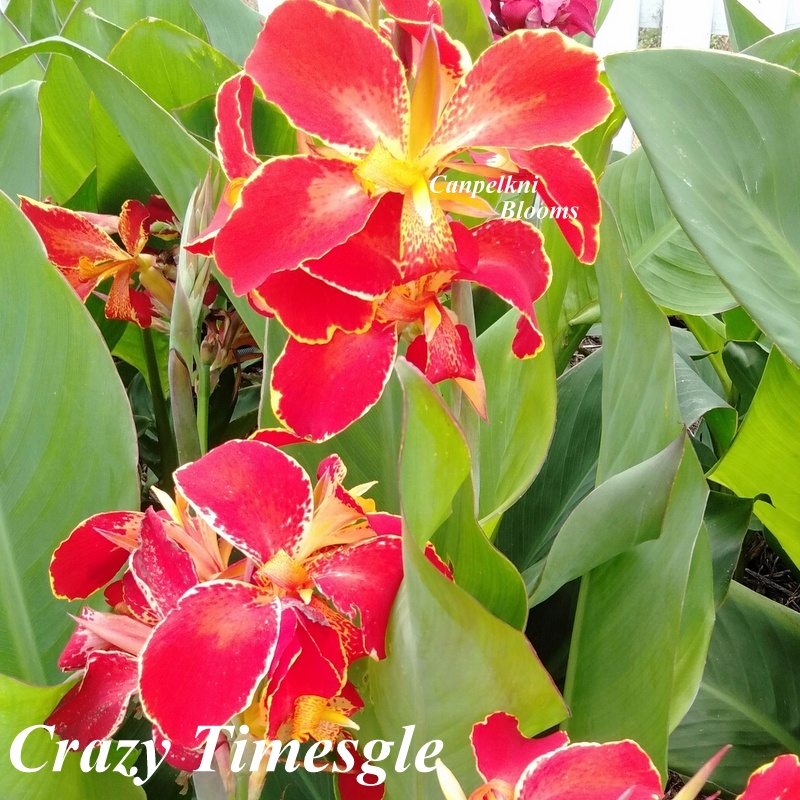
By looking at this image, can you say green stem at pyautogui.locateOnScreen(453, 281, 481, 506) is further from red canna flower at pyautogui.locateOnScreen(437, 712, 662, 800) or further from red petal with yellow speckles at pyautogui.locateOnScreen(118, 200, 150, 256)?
red petal with yellow speckles at pyautogui.locateOnScreen(118, 200, 150, 256)

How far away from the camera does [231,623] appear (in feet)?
0.96

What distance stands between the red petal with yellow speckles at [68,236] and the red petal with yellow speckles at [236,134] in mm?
A: 204

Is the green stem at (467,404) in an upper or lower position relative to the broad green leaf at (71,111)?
lower

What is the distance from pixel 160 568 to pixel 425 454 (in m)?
0.11

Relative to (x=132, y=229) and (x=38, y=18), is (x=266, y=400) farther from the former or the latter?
(x=38, y=18)

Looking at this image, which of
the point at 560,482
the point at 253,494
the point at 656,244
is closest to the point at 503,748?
the point at 253,494

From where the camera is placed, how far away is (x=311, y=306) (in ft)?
1.11

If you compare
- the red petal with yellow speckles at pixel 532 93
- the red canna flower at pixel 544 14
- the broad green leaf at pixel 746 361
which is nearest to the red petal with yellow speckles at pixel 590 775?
the red petal with yellow speckles at pixel 532 93

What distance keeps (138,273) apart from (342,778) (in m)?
0.38

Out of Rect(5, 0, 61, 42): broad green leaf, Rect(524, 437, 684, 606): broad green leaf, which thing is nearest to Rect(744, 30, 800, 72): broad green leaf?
Rect(524, 437, 684, 606): broad green leaf

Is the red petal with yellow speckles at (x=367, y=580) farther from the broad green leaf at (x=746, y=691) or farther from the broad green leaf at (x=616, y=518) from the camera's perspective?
the broad green leaf at (x=746, y=691)

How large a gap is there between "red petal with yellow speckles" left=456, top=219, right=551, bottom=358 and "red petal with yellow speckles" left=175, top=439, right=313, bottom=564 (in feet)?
0.40

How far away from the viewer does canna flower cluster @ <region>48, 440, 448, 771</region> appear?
28cm

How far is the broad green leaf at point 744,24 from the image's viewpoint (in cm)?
90
